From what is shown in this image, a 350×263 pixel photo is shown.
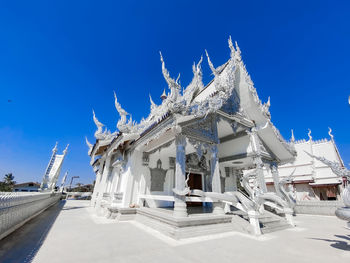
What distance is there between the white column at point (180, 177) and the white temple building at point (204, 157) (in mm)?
24

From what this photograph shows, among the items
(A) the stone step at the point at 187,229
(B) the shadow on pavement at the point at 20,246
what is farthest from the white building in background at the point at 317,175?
(B) the shadow on pavement at the point at 20,246

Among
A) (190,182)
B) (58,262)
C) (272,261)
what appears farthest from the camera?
(190,182)

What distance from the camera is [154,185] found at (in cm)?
720

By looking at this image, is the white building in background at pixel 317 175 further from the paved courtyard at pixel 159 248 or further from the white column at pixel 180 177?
the white column at pixel 180 177

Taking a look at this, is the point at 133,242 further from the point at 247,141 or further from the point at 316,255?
the point at 247,141

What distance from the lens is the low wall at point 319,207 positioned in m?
10.0

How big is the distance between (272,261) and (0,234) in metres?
5.60

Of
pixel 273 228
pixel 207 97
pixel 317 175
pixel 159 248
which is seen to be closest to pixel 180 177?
pixel 159 248

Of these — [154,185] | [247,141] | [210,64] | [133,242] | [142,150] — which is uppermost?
[210,64]

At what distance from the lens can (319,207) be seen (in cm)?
1050

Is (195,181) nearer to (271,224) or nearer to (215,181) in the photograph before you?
(215,181)

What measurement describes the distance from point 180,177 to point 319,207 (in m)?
12.3

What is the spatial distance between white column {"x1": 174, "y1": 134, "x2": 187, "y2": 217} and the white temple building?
0.02m

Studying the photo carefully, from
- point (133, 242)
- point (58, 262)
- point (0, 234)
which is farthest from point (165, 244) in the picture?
point (0, 234)
